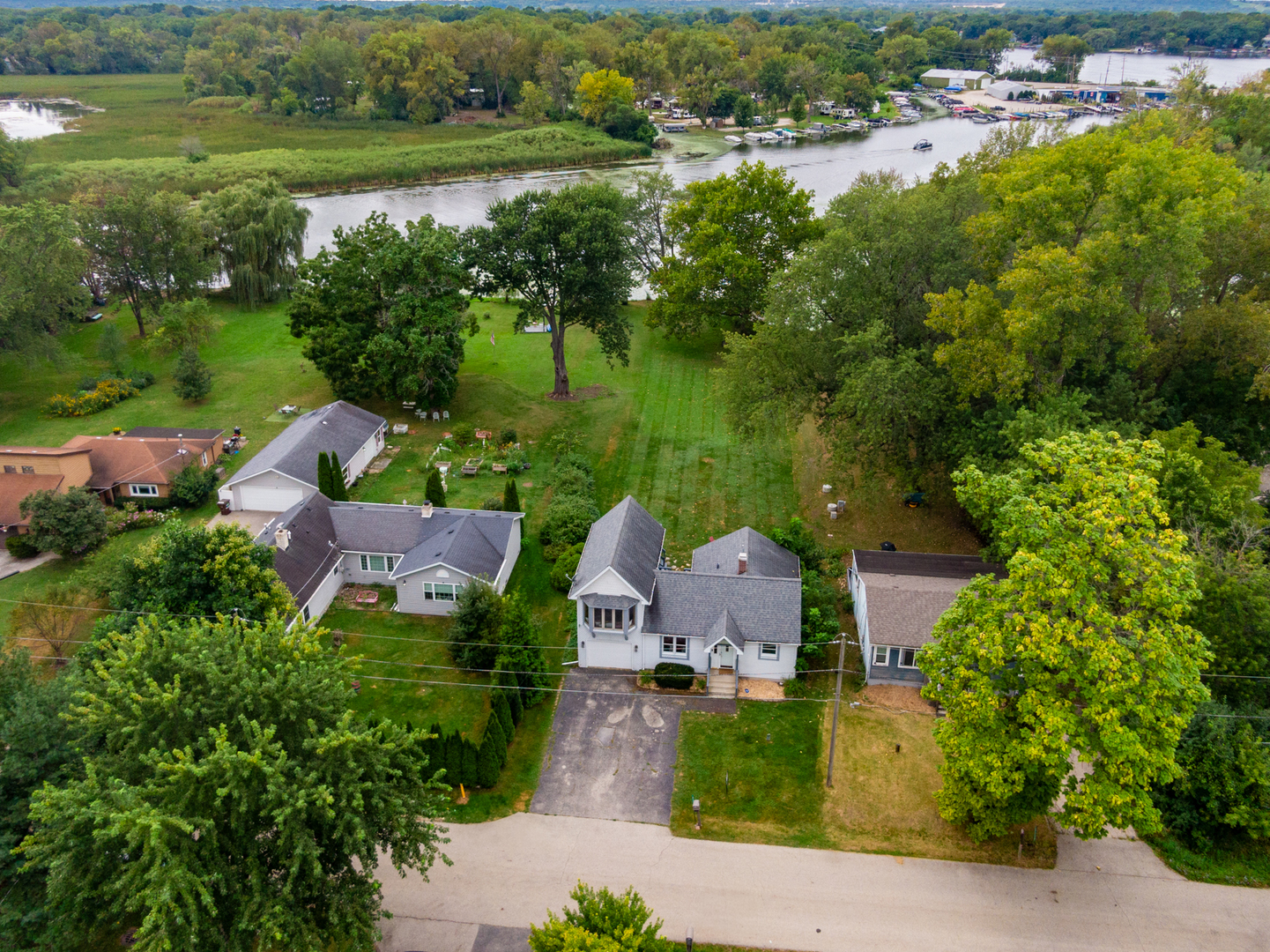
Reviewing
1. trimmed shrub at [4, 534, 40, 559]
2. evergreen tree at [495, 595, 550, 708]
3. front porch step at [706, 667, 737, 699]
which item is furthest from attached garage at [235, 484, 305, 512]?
front porch step at [706, 667, 737, 699]

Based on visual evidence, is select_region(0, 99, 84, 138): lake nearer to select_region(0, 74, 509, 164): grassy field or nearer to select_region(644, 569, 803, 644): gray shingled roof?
select_region(0, 74, 509, 164): grassy field

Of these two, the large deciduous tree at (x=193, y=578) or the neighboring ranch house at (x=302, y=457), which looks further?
the neighboring ranch house at (x=302, y=457)

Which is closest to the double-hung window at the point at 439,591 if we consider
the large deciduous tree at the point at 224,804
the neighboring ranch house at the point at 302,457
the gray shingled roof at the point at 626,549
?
the gray shingled roof at the point at 626,549

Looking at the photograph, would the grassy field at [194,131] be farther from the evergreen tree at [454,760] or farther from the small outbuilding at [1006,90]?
the evergreen tree at [454,760]

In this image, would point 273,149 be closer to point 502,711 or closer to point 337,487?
point 337,487

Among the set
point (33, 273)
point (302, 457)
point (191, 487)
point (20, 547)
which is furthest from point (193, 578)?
point (33, 273)

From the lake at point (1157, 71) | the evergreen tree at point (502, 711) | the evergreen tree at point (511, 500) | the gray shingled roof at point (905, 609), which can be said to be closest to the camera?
the evergreen tree at point (502, 711)

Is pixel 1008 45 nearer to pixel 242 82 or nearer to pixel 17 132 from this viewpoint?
pixel 242 82

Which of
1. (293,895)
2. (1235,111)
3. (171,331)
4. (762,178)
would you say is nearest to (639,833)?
(293,895)
